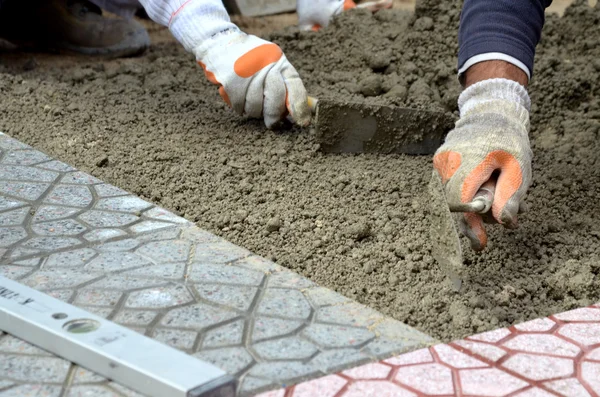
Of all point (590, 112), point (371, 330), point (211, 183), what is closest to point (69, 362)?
point (371, 330)

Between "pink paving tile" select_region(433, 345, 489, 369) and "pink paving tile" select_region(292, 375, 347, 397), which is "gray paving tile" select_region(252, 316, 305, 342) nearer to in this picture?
"pink paving tile" select_region(292, 375, 347, 397)

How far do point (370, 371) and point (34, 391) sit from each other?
78 centimetres

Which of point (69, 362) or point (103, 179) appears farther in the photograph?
point (103, 179)

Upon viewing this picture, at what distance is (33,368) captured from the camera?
1.81 metres

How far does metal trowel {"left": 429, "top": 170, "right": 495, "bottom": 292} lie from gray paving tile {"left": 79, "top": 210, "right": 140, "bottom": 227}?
1001 mm

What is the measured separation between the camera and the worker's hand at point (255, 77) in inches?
125

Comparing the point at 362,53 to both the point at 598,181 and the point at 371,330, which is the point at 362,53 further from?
the point at 371,330

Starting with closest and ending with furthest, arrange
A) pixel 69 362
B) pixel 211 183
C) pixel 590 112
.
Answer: pixel 69 362 < pixel 211 183 < pixel 590 112

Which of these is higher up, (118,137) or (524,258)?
(118,137)

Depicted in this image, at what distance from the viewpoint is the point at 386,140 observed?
3.22 m

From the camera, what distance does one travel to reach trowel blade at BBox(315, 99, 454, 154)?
3.12 meters

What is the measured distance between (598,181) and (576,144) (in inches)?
15.5

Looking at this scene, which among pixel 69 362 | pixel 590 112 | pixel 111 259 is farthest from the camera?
pixel 590 112

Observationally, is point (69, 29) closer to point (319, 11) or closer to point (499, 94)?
point (319, 11)
